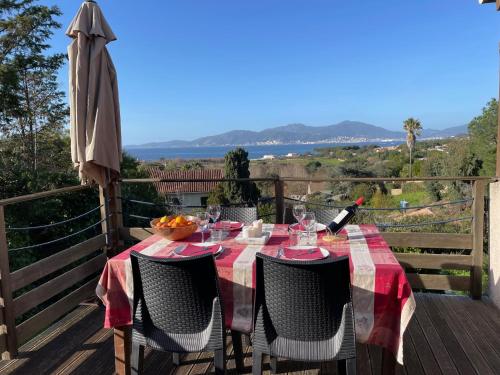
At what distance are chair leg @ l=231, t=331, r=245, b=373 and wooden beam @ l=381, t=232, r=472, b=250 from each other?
1813 mm

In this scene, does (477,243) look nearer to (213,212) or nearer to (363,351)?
(363,351)

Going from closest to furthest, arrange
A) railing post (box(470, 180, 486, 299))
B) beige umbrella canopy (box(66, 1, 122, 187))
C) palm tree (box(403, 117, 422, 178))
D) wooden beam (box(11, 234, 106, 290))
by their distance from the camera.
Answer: wooden beam (box(11, 234, 106, 290)) < beige umbrella canopy (box(66, 1, 122, 187)) < railing post (box(470, 180, 486, 299)) < palm tree (box(403, 117, 422, 178))

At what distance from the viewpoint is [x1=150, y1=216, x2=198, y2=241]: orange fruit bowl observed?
2.22 meters

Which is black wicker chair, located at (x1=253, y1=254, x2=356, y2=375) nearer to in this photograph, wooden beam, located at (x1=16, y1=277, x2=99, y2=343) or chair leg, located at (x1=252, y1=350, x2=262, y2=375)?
chair leg, located at (x1=252, y1=350, x2=262, y2=375)

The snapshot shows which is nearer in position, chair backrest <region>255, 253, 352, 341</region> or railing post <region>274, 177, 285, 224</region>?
chair backrest <region>255, 253, 352, 341</region>

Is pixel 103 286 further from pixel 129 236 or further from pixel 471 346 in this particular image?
pixel 471 346

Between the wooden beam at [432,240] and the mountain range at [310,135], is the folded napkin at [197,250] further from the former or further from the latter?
the mountain range at [310,135]

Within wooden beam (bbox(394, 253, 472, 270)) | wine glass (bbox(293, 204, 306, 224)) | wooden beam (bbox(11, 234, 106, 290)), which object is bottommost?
wooden beam (bbox(394, 253, 472, 270))

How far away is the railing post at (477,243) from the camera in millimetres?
3283

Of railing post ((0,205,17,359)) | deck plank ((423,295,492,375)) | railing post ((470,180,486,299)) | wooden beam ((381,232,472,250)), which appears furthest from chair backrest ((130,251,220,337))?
railing post ((470,180,486,299))

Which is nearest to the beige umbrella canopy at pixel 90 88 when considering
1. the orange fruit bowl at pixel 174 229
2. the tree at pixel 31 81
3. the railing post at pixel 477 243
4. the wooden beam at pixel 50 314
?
the orange fruit bowl at pixel 174 229

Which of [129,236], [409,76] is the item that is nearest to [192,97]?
[409,76]

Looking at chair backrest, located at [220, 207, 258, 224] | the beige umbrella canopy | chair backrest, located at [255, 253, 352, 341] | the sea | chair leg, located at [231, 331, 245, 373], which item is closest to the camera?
chair backrest, located at [255, 253, 352, 341]

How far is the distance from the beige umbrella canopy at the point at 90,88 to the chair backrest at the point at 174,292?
136 cm
